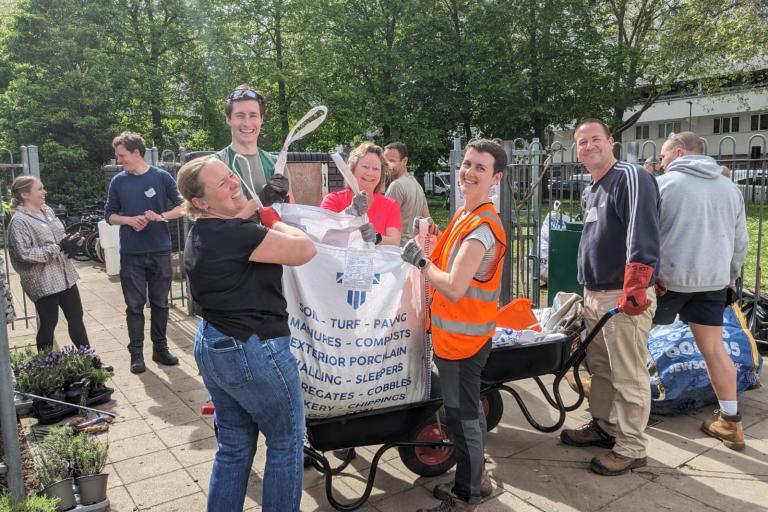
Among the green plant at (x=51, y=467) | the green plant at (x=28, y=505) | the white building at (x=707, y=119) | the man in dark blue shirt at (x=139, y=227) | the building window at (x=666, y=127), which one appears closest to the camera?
the green plant at (x=28, y=505)

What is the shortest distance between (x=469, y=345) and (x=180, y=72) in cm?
2409

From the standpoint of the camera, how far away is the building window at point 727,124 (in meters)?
41.5

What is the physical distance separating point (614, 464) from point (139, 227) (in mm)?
4011

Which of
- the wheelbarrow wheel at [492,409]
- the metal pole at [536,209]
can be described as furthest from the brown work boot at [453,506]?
the metal pole at [536,209]

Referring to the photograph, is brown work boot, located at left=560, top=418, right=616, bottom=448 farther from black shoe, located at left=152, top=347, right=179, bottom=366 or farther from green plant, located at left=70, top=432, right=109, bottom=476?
black shoe, located at left=152, top=347, right=179, bottom=366

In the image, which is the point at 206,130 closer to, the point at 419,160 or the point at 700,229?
the point at 419,160

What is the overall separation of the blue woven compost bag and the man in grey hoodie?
287 millimetres

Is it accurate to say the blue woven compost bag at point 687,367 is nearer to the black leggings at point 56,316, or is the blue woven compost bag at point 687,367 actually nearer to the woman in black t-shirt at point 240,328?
the woman in black t-shirt at point 240,328

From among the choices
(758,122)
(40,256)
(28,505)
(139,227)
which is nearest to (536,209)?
(139,227)

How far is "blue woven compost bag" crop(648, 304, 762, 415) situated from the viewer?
13.3ft

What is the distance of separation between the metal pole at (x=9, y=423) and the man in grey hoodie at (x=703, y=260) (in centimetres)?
360

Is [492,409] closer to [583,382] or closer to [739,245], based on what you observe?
[583,382]

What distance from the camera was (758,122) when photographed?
39.0 metres

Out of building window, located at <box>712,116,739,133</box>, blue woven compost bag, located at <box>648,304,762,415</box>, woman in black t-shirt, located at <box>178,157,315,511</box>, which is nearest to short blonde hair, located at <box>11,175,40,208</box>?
woman in black t-shirt, located at <box>178,157,315,511</box>
